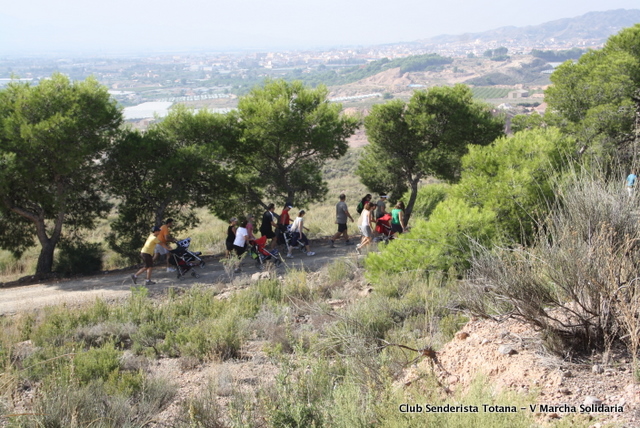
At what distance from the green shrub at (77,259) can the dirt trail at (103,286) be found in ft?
4.30

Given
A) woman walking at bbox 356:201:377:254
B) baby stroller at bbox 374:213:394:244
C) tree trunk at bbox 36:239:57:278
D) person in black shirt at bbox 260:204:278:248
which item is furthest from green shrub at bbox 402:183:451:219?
tree trunk at bbox 36:239:57:278

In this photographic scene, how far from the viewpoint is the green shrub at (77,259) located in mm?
15270

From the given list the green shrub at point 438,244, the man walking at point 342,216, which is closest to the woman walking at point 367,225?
the man walking at point 342,216

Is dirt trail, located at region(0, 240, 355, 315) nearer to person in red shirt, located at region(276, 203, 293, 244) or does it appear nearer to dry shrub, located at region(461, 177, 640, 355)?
person in red shirt, located at region(276, 203, 293, 244)

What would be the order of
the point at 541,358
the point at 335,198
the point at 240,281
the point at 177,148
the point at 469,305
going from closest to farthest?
the point at 541,358 < the point at 469,305 < the point at 240,281 < the point at 177,148 < the point at 335,198

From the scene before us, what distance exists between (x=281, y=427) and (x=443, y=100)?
15.7m

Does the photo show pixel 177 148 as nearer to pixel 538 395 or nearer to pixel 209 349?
pixel 209 349

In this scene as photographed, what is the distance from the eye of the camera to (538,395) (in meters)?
4.21

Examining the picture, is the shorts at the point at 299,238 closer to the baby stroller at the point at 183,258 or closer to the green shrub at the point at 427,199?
the baby stroller at the point at 183,258

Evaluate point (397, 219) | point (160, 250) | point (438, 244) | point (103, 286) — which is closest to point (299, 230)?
point (397, 219)

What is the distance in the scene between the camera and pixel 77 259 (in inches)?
608

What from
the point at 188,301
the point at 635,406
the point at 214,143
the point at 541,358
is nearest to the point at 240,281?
the point at 188,301

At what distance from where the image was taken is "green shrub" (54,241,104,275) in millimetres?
15270

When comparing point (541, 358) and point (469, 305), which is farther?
point (469, 305)
